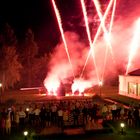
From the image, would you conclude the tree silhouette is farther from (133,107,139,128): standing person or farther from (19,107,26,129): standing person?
(133,107,139,128): standing person

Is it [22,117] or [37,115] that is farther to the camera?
[37,115]

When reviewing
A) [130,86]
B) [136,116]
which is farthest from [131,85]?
[136,116]

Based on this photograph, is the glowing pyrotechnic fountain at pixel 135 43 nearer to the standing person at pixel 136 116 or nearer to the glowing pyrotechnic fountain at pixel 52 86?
the glowing pyrotechnic fountain at pixel 52 86

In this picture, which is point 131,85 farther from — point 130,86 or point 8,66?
point 8,66

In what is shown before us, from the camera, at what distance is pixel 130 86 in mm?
38031

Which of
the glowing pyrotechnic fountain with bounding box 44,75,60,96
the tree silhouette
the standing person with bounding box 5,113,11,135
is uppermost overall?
the tree silhouette

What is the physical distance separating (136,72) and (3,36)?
91.2 ft

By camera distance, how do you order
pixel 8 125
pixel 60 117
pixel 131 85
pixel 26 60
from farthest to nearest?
1. pixel 26 60
2. pixel 131 85
3. pixel 60 117
4. pixel 8 125

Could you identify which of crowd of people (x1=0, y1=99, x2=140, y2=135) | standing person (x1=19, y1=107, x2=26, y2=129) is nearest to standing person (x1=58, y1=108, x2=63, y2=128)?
crowd of people (x1=0, y1=99, x2=140, y2=135)

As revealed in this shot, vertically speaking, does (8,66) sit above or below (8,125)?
above

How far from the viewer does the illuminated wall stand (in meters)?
36.0

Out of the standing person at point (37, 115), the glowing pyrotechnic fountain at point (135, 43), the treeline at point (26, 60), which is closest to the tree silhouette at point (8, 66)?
the treeline at point (26, 60)

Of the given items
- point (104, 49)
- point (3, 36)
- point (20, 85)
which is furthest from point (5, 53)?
point (104, 49)

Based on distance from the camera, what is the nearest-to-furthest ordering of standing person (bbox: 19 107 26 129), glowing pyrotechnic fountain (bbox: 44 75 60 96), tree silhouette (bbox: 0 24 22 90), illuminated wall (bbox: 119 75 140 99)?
standing person (bbox: 19 107 26 129) → illuminated wall (bbox: 119 75 140 99) → glowing pyrotechnic fountain (bbox: 44 75 60 96) → tree silhouette (bbox: 0 24 22 90)
